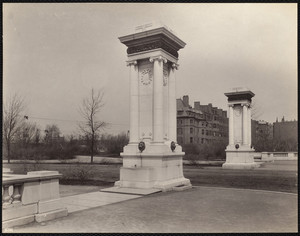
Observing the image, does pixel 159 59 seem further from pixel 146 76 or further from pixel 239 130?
pixel 239 130

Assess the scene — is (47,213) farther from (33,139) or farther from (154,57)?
(33,139)

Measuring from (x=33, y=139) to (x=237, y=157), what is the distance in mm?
22715

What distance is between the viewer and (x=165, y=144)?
568 inches

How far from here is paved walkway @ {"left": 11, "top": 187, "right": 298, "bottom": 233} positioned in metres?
7.26

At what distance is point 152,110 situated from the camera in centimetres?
1470

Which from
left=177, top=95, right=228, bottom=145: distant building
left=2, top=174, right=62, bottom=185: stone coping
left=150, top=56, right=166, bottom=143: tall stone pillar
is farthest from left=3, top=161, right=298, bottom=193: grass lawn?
left=177, top=95, right=228, bottom=145: distant building

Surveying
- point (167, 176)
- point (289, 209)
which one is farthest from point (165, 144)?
point (289, 209)

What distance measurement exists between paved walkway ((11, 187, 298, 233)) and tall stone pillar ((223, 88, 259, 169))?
16.8 m

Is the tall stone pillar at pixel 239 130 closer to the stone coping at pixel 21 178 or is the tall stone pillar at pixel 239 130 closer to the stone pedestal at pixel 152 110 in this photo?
the stone pedestal at pixel 152 110

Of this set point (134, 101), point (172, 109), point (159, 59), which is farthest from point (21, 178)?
point (172, 109)

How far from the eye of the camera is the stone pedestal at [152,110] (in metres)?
13.9

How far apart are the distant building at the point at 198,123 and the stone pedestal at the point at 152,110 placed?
168ft

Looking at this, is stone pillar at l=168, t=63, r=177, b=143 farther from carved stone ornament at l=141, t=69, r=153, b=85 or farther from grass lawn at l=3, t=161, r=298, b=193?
grass lawn at l=3, t=161, r=298, b=193

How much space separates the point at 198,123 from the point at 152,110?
212 ft
